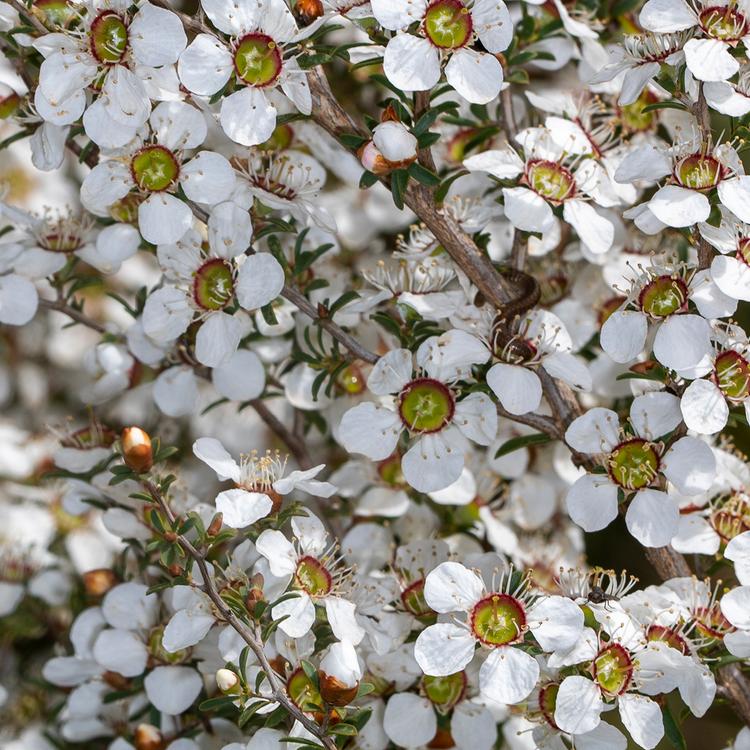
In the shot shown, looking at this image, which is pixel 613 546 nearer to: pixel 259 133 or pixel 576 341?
pixel 576 341

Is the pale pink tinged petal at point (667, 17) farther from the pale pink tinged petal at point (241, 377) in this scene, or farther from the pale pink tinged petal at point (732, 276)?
the pale pink tinged petal at point (241, 377)

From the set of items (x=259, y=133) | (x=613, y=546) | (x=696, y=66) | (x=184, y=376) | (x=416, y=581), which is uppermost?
(x=696, y=66)

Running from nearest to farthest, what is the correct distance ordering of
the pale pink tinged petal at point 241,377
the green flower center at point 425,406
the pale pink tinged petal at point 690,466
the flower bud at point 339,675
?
1. the flower bud at point 339,675
2. the pale pink tinged petal at point 690,466
3. the green flower center at point 425,406
4. the pale pink tinged petal at point 241,377

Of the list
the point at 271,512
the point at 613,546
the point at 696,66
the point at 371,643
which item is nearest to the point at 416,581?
the point at 371,643

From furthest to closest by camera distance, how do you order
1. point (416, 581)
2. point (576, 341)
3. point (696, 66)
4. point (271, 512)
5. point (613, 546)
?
1. point (613, 546)
2. point (576, 341)
3. point (416, 581)
4. point (271, 512)
5. point (696, 66)

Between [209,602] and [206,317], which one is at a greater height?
[206,317]

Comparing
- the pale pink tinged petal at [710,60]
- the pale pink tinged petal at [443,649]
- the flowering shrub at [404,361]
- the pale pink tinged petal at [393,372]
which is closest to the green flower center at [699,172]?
the flowering shrub at [404,361]

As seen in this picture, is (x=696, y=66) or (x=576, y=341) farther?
(x=576, y=341)

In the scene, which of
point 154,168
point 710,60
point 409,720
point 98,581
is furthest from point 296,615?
point 710,60
